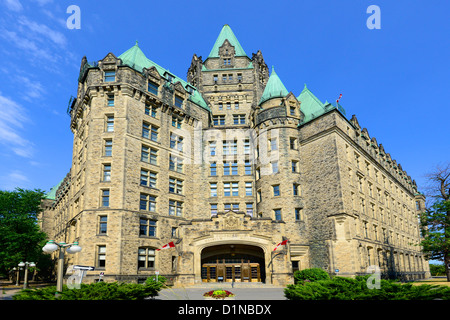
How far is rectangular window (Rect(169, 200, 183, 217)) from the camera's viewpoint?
36.4 meters

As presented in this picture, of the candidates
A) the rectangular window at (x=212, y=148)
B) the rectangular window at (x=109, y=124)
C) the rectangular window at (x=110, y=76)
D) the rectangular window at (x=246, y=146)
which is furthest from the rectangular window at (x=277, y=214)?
the rectangular window at (x=110, y=76)

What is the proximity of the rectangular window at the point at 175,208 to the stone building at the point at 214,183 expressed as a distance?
155 mm

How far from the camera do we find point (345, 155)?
36.9 m

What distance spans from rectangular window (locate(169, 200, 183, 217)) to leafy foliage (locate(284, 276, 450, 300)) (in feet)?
84.3

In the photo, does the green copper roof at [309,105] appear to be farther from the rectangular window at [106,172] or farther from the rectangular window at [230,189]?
the rectangular window at [106,172]

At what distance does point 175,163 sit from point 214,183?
5.68m

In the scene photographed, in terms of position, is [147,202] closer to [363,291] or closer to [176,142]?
[176,142]

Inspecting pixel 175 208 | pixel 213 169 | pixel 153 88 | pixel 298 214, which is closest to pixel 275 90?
pixel 213 169

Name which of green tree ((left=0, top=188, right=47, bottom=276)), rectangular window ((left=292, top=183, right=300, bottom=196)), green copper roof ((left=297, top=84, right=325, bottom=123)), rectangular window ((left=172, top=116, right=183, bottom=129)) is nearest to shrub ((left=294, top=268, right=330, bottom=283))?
rectangular window ((left=292, top=183, right=300, bottom=196))

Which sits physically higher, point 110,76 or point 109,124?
point 110,76

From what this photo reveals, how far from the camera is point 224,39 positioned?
174 feet

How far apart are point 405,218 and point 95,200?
51413 millimetres

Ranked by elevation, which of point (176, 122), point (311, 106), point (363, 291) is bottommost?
point (363, 291)

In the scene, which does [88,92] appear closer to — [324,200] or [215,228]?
[215,228]
